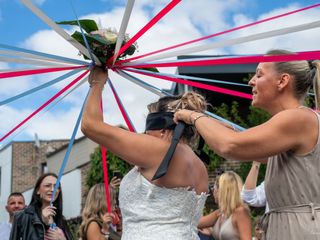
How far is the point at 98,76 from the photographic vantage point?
10.3 feet

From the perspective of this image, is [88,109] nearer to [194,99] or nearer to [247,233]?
[194,99]

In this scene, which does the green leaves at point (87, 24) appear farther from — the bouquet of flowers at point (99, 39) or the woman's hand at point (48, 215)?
the woman's hand at point (48, 215)

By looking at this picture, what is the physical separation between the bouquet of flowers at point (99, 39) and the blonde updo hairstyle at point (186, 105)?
363 millimetres

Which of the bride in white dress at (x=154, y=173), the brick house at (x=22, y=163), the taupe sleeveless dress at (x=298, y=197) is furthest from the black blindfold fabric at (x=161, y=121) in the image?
the brick house at (x=22, y=163)

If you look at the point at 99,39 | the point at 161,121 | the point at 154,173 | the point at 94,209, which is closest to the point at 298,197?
the point at 154,173

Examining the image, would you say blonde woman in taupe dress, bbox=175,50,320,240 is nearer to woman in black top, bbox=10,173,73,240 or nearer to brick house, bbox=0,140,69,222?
woman in black top, bbox=10,173,73,240

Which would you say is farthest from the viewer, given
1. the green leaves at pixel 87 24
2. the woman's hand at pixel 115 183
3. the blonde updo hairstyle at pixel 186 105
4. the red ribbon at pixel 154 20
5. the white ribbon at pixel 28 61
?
the woman's hand at pixel 115 183

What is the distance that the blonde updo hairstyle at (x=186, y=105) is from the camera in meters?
3.19

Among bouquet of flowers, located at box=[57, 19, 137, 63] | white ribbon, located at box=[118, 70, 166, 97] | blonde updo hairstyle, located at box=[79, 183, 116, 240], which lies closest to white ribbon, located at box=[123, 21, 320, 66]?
bouquet of flowers, located at box=[57, 19, 137, 63]

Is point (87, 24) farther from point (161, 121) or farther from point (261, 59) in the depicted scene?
point (261, 59)

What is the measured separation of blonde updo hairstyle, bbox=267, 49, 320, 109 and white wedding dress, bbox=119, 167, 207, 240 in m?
0.87

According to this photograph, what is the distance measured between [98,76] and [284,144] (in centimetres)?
118

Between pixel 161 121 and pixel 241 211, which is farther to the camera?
pixel 241 211

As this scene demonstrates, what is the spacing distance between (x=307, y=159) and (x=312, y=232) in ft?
1.03
